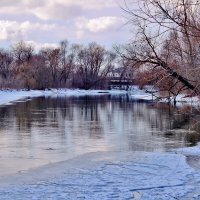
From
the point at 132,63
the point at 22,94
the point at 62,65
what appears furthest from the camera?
the point at 62,65

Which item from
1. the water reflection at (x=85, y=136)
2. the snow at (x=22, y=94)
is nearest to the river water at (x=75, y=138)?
the water reflection at (x=85, y=136)

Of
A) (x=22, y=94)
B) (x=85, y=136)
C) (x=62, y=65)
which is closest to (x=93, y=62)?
(x=62, y=65)

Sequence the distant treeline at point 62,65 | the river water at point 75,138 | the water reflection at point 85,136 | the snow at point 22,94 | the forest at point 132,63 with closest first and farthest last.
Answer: the forest at point 132,63 → the river water at point 75,138 → the water reflection at point 85,136 → the snow at point 22,94 → the distant treeline at point 62,65

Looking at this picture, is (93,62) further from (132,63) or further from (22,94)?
(132,63)

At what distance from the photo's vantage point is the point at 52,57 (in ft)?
356

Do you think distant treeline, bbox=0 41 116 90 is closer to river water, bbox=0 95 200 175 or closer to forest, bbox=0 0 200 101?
forest, bbox=0 0 200 101

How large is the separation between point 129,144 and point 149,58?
11.0m

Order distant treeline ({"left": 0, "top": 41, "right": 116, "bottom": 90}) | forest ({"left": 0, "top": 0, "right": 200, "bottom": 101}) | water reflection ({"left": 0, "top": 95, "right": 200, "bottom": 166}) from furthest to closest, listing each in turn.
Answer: distant treeline ({"left": 0, "top": 41, "right": 116, "bottom": 90}) → water reflection ({"left": 0, "top": 95, "right": 200, "bottom": 166}) → forest ({"left": 0, "top": 0, "right": 200, "bottom": 101})

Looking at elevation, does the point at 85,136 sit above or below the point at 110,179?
above

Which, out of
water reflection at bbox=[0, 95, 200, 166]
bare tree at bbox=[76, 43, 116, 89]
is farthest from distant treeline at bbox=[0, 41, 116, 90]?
water reflection at bbox=[0, 95, 200, 166]

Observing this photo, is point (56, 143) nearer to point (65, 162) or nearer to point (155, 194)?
point (65, 162)

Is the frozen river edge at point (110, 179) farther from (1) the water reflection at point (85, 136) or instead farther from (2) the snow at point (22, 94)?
(2) the snow at point (22, 94)

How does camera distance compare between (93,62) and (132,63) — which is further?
(93,62)

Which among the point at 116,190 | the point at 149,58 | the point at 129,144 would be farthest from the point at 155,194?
the point at 129,144
